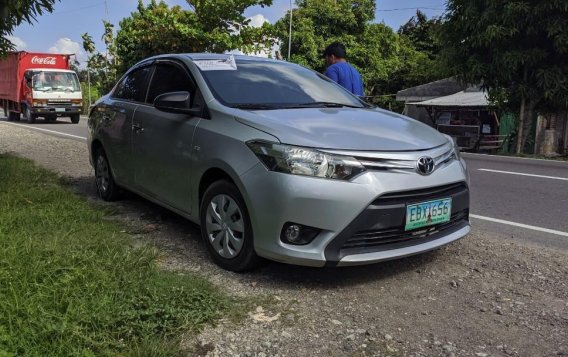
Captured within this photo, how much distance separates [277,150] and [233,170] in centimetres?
39

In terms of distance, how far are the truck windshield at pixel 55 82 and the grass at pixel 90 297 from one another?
777 inches

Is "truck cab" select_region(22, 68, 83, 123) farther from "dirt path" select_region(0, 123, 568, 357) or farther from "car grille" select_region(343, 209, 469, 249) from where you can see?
"car grille" select_region(343, 209, 469, 249)

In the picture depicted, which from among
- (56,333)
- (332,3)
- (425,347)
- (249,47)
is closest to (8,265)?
(56,333)

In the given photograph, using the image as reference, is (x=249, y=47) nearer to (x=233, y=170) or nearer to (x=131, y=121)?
(x=131, y=121)

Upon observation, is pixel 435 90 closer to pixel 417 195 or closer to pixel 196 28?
pixel 196 28

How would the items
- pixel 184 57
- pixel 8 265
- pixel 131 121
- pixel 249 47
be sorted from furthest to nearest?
pixel 249 47
pixel 131 121
pixel 184 57
pixel 8 265

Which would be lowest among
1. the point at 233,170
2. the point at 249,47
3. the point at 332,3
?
the point at 233,170

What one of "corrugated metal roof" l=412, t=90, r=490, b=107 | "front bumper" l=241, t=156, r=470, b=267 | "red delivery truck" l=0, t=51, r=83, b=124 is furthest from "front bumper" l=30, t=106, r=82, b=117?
"front bumper" l=241, t=156, r=470, b=267

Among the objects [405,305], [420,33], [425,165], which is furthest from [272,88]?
[420,33]

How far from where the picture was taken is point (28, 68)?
2294 cm

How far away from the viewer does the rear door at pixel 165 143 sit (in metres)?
4.05

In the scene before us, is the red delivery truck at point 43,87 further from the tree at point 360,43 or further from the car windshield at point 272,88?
the car windshield at point 272,88

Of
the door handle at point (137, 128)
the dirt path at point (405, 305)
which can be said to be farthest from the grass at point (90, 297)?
the door handle at point (137, 128)

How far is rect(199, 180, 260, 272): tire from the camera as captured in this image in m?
3.46
